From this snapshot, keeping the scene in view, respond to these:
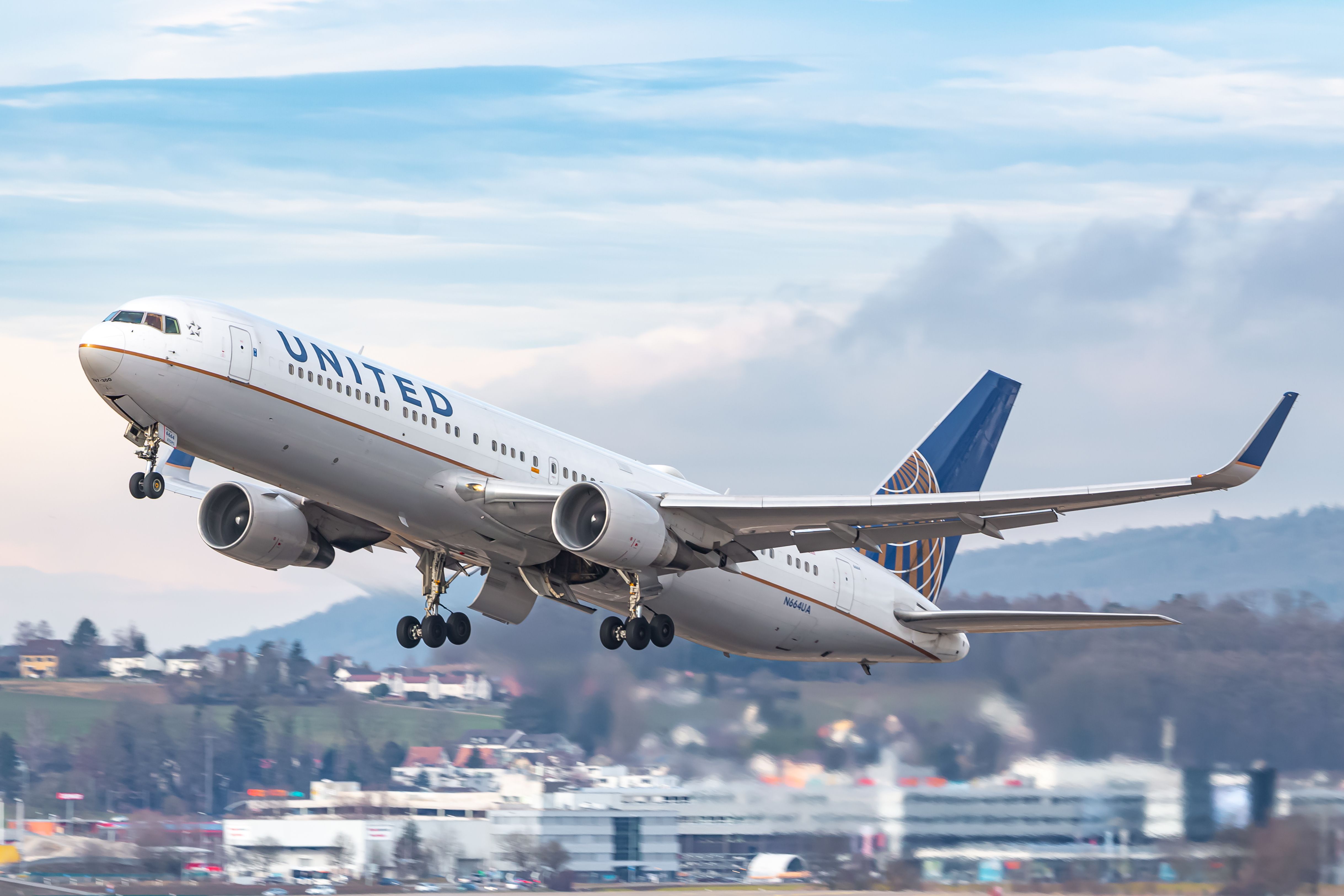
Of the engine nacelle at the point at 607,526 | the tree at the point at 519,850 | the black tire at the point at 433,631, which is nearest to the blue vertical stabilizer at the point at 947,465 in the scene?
the engine nacelle at the point at 607,526

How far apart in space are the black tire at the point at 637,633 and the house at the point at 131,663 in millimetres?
26802

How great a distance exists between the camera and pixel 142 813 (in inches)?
1773

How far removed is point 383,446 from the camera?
82.5 ft

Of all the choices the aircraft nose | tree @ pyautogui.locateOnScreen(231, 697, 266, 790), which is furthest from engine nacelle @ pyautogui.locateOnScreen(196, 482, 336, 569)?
tree @ pyautogui.locateOnScreen(231, 697, 266, 790)

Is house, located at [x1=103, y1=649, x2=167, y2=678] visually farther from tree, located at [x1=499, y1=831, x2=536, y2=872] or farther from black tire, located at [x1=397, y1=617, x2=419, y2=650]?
black tire, located at [x1=397, y1=617, x2=419, y2=650]

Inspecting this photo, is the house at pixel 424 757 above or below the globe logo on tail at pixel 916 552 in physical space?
below

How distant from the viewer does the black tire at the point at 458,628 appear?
30.1 metres

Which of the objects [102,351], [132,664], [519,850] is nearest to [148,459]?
[102,351]

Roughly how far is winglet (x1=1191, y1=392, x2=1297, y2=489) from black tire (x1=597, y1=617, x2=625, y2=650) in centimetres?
1061

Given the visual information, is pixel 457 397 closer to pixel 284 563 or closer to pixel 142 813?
pixel 284 563

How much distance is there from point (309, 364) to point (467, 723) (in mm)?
21773

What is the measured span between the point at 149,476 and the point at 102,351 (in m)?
1.89

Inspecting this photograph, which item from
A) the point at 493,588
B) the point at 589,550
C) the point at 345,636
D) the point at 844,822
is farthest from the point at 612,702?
the point at 345,636

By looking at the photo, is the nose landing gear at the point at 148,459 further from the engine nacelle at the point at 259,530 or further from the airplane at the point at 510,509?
the engine nacelle at the point at 259,530
